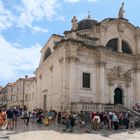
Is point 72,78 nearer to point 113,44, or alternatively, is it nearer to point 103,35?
point 103,35

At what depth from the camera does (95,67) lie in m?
27.9

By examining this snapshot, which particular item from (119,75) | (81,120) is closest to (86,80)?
(119,75)

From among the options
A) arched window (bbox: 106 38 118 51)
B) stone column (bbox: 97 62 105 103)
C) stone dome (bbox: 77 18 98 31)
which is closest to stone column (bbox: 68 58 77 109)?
stone column (bbox: 97 62 105 103)

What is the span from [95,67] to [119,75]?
291 centimetres

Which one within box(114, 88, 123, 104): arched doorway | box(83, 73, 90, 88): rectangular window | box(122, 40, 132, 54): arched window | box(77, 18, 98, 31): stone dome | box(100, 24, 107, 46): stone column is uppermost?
box(77, 18, 98, 31): stone dome

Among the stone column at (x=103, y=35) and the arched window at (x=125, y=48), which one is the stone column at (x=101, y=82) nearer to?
A: the stone column at (x=103, y=35)

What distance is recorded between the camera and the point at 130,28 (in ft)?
102

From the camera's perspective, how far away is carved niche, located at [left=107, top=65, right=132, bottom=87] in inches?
1115

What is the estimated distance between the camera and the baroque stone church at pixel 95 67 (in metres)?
25.9

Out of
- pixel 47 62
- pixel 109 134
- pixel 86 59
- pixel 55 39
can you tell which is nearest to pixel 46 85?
pixel 47 62

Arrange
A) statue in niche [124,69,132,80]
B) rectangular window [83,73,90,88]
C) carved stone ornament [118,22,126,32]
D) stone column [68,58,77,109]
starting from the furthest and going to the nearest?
carved stone ornament [118,22,126,32]
statue in niche [124,69,132,80]
rectangular window [83,73,90,88]
stone column [68,58,77,109]

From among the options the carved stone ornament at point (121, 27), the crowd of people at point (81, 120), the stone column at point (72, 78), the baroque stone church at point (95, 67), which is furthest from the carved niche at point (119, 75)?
the crowd of people at point (81, 120)

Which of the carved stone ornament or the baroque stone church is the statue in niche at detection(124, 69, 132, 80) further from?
the carved stone ornament


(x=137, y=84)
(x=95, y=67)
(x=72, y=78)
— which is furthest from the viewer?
(x=137, y=84)
